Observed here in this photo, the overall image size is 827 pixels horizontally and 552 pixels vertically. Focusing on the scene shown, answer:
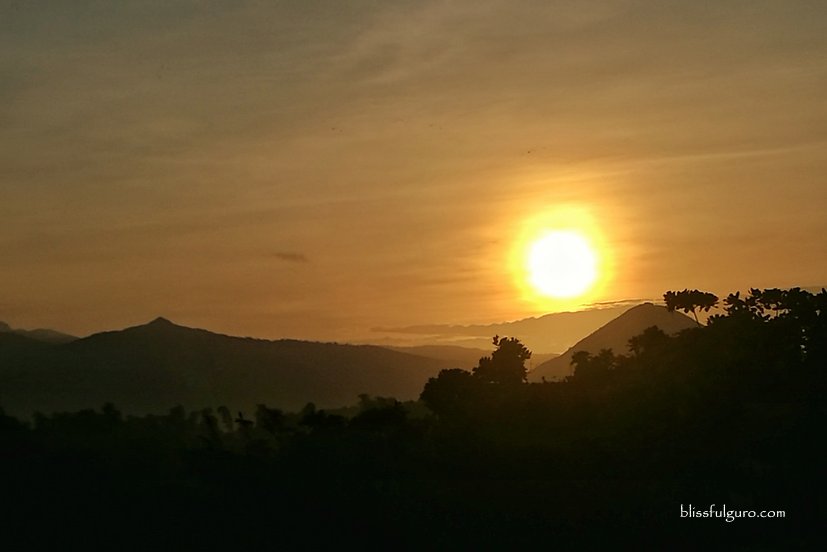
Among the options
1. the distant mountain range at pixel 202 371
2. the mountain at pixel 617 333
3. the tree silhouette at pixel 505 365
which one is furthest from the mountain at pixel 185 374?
the tree silhouette at pixel 505 365

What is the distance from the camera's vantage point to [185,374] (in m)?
162

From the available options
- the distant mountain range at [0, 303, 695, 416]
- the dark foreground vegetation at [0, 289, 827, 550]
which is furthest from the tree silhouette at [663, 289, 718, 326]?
the distant mountain range at [0, 303, 695, 416]

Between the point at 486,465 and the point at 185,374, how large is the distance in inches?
4836

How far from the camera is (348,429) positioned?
51188mm

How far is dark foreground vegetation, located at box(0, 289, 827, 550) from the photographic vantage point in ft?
126

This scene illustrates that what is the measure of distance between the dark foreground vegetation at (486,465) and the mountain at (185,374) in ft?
245

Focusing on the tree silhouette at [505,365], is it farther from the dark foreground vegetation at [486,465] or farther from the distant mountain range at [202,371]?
the distant mountain range at [202,371]

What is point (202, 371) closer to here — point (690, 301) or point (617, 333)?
point (617, 333)

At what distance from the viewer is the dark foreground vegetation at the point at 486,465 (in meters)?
38.4

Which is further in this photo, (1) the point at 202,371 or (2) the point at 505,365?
(1) the point at 202,371

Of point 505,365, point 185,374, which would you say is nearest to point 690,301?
point 505,365

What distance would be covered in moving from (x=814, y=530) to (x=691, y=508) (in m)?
4.03

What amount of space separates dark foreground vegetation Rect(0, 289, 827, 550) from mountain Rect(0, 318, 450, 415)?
74655 mm

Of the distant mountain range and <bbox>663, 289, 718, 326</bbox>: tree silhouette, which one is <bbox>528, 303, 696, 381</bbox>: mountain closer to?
the distant mountain range
